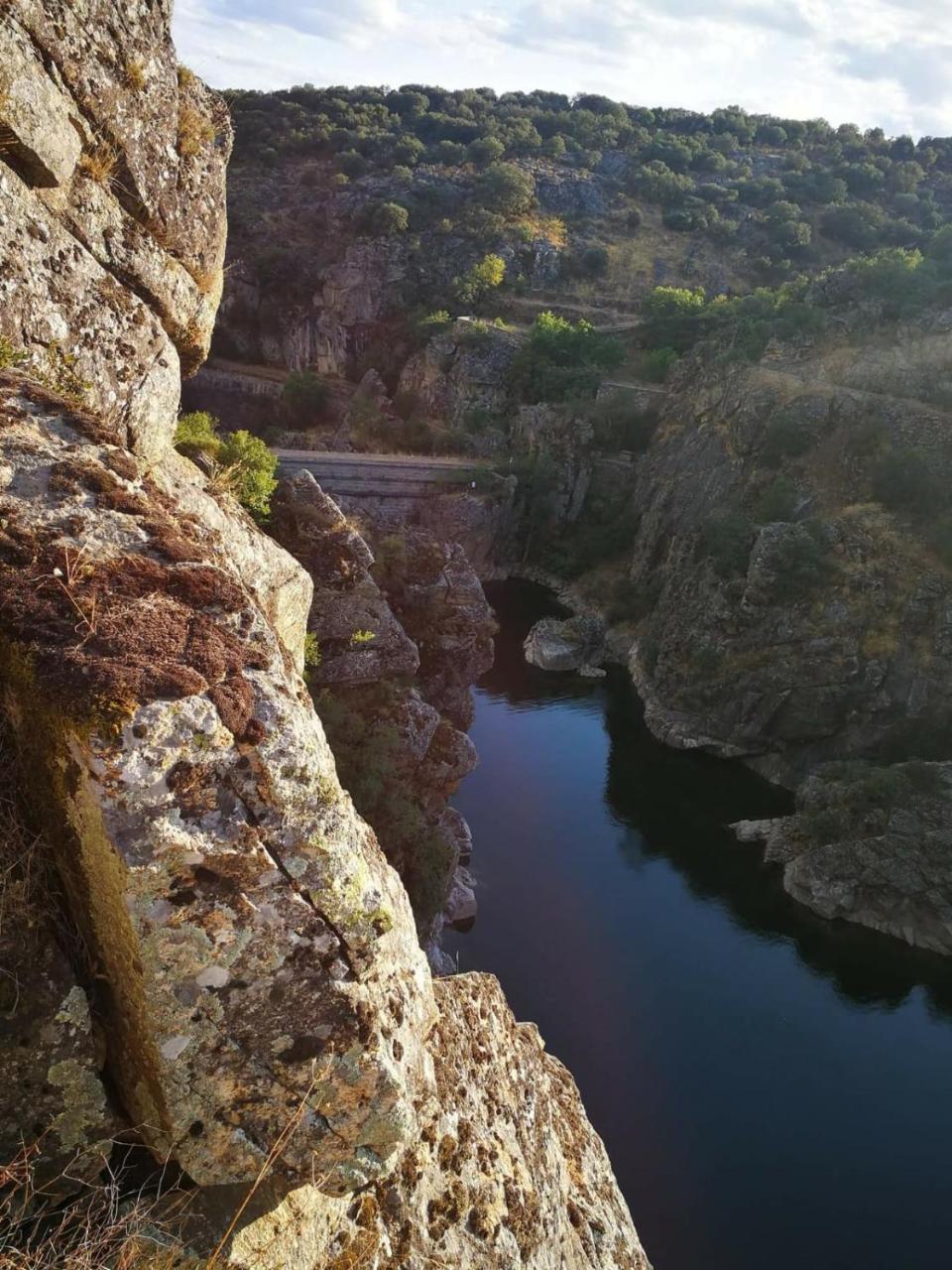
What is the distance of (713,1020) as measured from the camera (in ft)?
69.1

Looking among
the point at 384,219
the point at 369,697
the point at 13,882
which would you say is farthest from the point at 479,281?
the point at 13,882

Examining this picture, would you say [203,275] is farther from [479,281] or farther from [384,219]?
[384,219]

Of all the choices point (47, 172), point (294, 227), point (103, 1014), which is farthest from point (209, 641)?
point (294, 227)

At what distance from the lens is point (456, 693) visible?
22.6 metres

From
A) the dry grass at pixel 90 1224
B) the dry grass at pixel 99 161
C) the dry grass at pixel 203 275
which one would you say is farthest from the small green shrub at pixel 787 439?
the dry grass at pixel 90 1224

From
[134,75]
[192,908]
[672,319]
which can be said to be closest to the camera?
[192,908]

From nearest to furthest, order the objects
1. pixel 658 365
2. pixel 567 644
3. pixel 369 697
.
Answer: pixel 369 697
pixel 567 644
pixel 658 365

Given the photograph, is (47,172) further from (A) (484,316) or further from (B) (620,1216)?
(A) (484,316)

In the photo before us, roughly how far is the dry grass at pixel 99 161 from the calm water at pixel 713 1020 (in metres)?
18.5

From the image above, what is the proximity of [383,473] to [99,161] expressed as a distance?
38743mm

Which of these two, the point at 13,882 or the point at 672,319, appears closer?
the point at 13,882

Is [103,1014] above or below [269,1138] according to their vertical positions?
above

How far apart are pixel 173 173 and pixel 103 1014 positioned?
25.1ft

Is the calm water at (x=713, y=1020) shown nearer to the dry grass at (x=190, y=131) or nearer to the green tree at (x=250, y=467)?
the green tree at (x=250, y=467)
